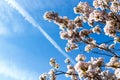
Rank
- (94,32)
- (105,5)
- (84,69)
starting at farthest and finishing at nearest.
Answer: (94,32), (105,5), (84,69)

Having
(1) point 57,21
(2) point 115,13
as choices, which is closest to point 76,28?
(1) point 57,21

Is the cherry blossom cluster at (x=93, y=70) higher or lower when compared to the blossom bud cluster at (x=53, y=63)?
lower

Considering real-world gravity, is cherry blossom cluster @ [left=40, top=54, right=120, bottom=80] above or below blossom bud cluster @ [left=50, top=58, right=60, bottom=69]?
below

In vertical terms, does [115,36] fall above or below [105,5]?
below

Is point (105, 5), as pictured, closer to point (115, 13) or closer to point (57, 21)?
point (115, 13)

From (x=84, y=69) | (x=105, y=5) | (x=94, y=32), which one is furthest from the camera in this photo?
(x=94, y=32)

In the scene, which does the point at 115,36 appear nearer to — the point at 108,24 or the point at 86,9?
the point at 108,24

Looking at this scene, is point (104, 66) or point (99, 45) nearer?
point (104, 66)

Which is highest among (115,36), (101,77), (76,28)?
(76,28)

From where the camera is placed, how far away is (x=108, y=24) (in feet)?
56.5

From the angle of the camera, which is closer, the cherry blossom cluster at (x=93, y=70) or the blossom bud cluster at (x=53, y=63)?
the cherry blossom cluster at (x=93, y=70)

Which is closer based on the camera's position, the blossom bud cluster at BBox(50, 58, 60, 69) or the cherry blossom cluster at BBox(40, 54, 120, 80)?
the cherry blossom cluster at BBox(40, 54, 120, 80)

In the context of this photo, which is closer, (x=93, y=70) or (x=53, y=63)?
(x=93, y=70)

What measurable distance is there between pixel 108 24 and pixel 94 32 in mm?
2577
